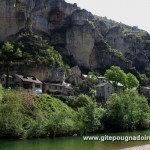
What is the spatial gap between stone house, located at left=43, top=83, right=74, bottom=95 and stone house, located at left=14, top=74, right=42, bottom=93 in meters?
2.97

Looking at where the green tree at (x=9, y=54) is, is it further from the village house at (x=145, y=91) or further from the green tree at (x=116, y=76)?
the village house at (x=145, y=91)

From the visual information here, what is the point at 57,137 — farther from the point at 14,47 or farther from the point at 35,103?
the point at 14,47

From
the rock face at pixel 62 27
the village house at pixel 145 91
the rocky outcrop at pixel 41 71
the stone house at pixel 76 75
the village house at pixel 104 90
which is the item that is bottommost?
the village house at pixel 145 91

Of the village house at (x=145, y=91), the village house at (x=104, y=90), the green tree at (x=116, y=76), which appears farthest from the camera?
the village house at (x=145, y=91)

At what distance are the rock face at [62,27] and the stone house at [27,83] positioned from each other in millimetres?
28366

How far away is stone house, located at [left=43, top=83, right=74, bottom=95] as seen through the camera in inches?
3767

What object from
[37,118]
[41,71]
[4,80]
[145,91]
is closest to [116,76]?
[41,71]

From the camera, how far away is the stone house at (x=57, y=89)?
9569cm

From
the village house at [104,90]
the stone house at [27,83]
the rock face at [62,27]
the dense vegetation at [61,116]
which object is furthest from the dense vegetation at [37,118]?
the rock face at [62,27]

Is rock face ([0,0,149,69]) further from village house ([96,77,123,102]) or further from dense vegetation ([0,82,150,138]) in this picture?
dense vegetation ([0,82,150,138])

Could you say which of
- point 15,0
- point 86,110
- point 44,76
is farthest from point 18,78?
point 15,0

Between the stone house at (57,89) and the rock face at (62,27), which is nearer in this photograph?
the stone house at (57,89)

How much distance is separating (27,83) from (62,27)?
47492 mm

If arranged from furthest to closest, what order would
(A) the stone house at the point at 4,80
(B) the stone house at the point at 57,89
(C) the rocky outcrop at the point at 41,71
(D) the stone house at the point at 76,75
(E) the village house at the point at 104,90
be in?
(D) the stone house at the point at 76,75
(E) the village house at the point at 104,90
(B) the stone house at the point at 57,89
(C) the rocky outcrop at the point at 41,71
(A) the stone house at the point at 4,80
